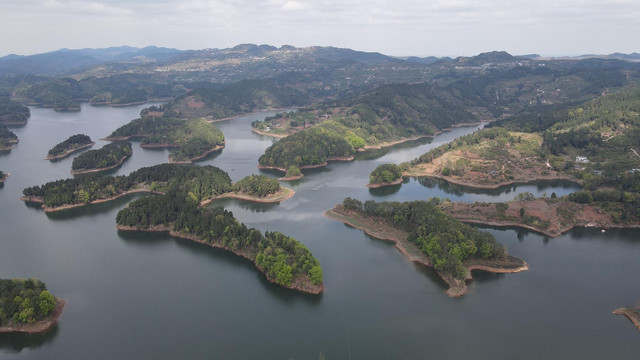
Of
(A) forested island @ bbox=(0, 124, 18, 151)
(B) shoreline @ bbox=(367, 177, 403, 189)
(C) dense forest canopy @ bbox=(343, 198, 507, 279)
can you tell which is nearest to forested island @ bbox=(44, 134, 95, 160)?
(A) forested island @ bbox=(0, 124, 18, 151)

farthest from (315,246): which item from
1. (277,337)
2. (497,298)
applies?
(497,298)

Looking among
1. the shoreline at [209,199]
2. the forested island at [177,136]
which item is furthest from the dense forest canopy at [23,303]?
the forested island at [177,136]

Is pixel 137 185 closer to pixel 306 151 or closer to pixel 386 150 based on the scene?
pixel 306 151

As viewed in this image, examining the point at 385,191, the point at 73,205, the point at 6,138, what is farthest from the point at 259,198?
the point at 6,138

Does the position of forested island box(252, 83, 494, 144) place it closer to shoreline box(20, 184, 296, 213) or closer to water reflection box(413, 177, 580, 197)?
water reflection box(413, 177, 580, 197)

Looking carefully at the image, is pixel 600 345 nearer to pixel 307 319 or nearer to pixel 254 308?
pixel 307 319

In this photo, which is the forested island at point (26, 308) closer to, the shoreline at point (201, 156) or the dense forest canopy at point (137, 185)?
the dense forest canopy at point (137, 185)
